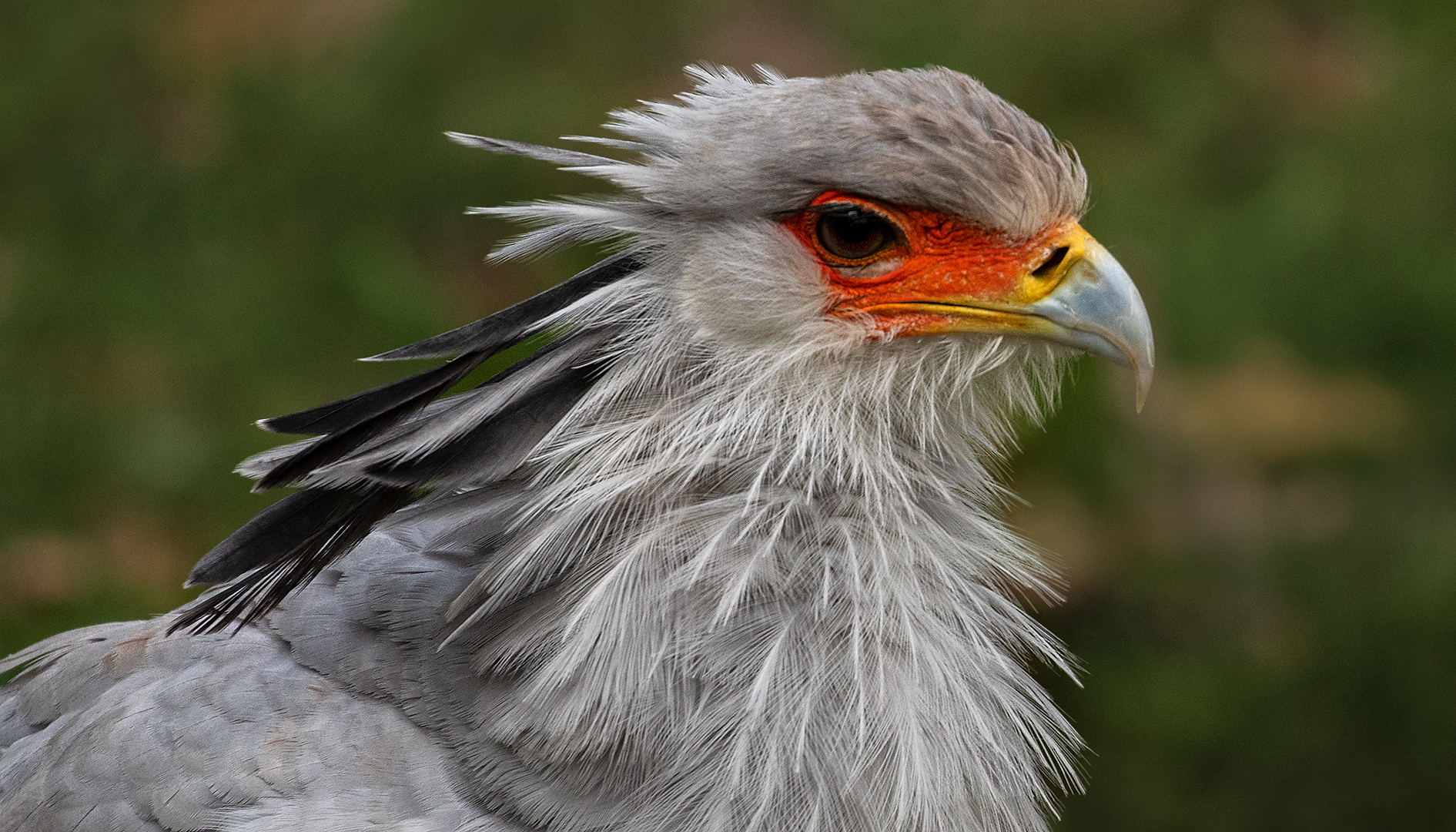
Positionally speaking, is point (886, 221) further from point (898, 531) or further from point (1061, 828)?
point (1061, 828)

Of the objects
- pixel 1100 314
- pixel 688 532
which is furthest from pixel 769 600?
pixel 1100 314

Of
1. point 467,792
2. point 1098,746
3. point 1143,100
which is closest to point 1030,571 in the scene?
point 467,792

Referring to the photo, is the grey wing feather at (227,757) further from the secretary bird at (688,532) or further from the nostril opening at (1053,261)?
the nostril opening at (1053,261)

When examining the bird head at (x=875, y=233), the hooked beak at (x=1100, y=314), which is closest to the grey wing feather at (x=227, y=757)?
the bird head at (x=875, y=233)

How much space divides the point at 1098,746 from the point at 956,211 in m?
2.82

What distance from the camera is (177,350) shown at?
19.4 ft

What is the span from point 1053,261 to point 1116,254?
3.36 meters

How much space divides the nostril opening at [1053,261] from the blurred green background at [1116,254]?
Result: 8.02 feet

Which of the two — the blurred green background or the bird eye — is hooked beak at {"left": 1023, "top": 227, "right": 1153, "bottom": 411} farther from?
the blurred green background

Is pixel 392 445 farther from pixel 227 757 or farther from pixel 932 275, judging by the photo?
pixel 932 275

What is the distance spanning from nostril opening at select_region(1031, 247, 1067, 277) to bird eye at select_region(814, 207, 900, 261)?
263 mm

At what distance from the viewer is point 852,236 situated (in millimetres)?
2609

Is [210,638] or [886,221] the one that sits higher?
[886,221]

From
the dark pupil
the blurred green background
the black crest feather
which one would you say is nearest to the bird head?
the dark pupil
